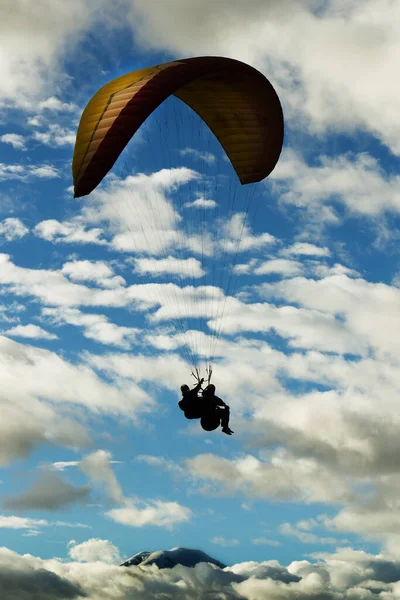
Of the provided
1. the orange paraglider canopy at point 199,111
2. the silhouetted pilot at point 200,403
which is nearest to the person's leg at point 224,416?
the silhouetted pilot at point 200,403

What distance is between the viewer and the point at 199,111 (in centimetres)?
2930

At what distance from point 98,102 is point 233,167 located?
7.81m

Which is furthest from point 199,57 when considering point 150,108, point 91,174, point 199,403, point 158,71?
point 199,403

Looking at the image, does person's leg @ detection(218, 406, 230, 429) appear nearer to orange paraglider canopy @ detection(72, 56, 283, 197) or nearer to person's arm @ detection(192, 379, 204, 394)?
person's arm @ detection(192, 379, 204, 394)

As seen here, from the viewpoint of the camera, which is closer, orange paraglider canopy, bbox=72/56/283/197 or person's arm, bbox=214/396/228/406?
orange paraglider canopy, bbox=72/56/283/197

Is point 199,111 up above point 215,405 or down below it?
above

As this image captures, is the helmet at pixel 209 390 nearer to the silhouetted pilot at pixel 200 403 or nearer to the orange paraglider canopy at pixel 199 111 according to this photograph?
the silhouetted pilot at pixel 200 403

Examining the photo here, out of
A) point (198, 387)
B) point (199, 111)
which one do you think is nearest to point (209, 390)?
point (198, 387)

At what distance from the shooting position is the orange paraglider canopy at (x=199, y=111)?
71.6 feet

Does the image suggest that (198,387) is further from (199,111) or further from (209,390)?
(199,111)

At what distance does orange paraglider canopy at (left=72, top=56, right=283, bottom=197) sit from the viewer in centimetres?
2183

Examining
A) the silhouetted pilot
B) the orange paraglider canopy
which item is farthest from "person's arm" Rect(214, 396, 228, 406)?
the orange paraglider canopy

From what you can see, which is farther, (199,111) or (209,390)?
(199,111)

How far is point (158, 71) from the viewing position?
2377 cm
